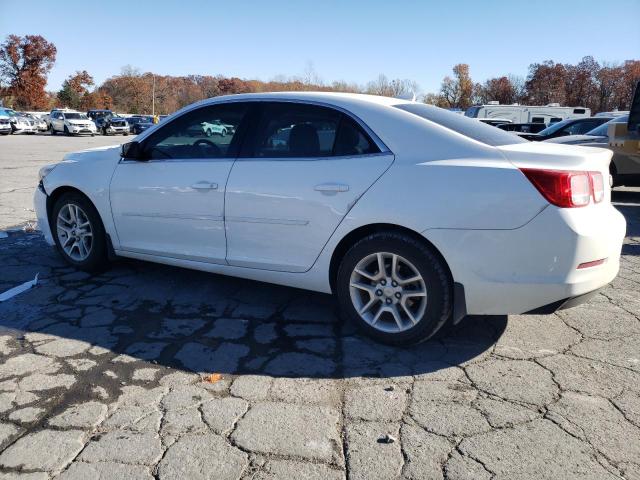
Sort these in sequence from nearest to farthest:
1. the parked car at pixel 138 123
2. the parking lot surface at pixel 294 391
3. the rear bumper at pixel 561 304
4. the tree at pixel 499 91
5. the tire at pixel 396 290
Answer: the parking lot surface at pixel 294 391 → the rear bumper at pixel 561 304 → the tire at pixel 396 290 → the parked car at pixel 138 123 → the tree at pixel 499 91

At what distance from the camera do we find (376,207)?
10.6ft

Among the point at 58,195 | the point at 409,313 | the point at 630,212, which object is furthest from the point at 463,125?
the point at 630,212

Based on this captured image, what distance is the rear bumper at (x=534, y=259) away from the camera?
2.90m

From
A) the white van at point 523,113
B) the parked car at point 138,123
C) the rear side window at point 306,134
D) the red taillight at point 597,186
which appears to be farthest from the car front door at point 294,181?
the parked car at point 138,123

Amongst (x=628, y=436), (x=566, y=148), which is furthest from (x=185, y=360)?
(x=566, y=148)

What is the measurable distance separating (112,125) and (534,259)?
4116cm

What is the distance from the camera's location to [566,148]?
338 cm

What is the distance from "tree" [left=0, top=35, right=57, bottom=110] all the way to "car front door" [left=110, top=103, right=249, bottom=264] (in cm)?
7611

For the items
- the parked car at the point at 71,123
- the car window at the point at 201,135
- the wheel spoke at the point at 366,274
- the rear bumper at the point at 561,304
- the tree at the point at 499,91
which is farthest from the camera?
the tree at the point at 499,91

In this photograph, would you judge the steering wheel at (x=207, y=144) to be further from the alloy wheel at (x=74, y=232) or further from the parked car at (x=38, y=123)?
the parked car at (x=38, y=123)

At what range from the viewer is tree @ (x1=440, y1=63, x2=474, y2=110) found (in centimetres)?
7712

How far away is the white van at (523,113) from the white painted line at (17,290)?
939 inches

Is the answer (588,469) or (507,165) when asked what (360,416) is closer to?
(588,469)

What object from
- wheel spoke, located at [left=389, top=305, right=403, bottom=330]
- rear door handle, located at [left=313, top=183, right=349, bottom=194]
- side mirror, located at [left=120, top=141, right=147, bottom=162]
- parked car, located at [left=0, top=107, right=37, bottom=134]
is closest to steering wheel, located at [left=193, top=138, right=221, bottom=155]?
side mirror, located at [left=120, top=141, right=147, bottom=162]
